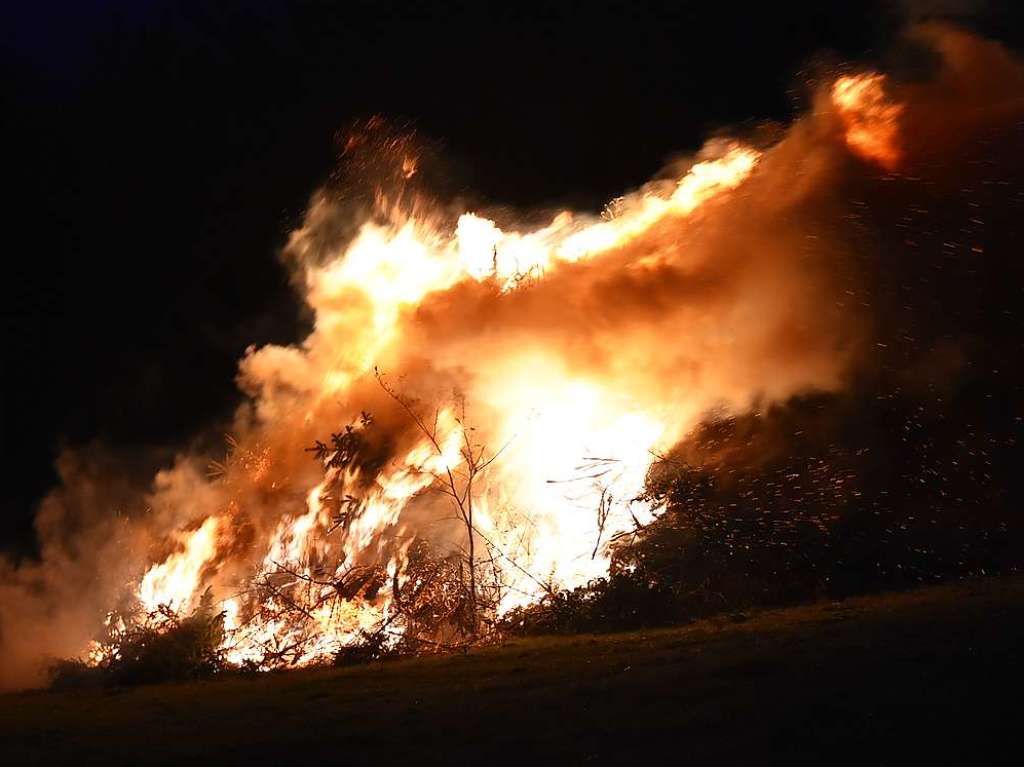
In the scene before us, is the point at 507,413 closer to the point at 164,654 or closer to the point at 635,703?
the point at 164,654

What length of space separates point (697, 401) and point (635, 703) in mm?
5846

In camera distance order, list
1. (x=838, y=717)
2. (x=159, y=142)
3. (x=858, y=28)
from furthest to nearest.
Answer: (x=159, y=142)
(x=858, y=28)
(x=838, y=717)

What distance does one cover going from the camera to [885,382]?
38.0 ft

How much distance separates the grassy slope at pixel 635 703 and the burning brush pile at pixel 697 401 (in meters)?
1.24

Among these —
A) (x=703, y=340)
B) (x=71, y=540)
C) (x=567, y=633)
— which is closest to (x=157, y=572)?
(x=71, y=540)

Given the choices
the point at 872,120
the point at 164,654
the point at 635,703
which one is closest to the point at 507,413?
the point at 164,654

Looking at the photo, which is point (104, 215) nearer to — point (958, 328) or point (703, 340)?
point (703, 340)

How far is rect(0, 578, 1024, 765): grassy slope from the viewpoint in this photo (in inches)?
191

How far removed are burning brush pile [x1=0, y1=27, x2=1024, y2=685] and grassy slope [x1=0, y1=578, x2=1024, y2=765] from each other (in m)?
1.24

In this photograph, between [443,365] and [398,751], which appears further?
[443,365]

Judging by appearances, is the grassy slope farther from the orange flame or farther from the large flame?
the orange flame

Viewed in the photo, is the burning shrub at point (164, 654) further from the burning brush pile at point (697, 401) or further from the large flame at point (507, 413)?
the large flame at point (507, 413)

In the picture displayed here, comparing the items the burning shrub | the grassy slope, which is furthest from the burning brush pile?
the grassy slope

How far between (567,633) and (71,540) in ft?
29.1
